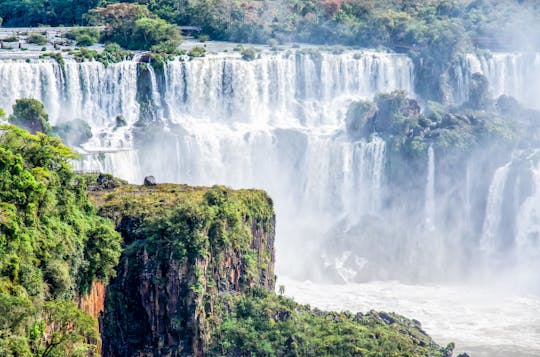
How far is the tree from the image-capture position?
59750mm

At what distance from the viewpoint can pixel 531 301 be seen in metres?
59.6

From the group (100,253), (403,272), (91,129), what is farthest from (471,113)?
(100,253)

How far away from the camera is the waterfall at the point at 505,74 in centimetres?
Result: 8112

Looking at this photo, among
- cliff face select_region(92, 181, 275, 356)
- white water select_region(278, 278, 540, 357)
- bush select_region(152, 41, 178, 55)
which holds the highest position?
bush select_region(152, 41, 178, 55)

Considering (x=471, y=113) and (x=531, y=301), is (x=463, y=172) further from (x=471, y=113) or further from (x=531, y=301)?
→ (x=531, y=301)

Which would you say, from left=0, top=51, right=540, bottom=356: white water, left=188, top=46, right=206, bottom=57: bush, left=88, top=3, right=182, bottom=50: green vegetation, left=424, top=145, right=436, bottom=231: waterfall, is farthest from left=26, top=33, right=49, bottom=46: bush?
left=424, top=145, right=436, bottom=231: waterfall

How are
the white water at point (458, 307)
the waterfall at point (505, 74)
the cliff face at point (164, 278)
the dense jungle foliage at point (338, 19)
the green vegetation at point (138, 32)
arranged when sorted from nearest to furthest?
the cliff face at point (164, 278) < the white water at point (458, 307) < the green vegetation at point (138, 32) < the waterfall at point (505, 74) < the dense jungle foliage at point (338, 19)

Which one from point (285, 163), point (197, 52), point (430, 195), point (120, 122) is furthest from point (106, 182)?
point (197, 52)

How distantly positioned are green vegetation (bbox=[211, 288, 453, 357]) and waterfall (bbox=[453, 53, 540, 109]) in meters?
37.5

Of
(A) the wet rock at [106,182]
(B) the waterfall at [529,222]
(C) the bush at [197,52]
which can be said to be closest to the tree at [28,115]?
(A) the wet rock at [106,182]

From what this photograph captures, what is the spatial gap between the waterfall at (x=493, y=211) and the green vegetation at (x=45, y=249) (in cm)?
3082

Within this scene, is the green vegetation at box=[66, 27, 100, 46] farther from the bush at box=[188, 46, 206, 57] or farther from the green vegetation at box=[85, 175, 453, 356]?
the green vegetation at box=[85, 175, 453, 356]

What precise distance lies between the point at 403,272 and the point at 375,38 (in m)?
25.8

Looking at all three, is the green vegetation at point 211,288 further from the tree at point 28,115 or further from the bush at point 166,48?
the bush at point 166,48
